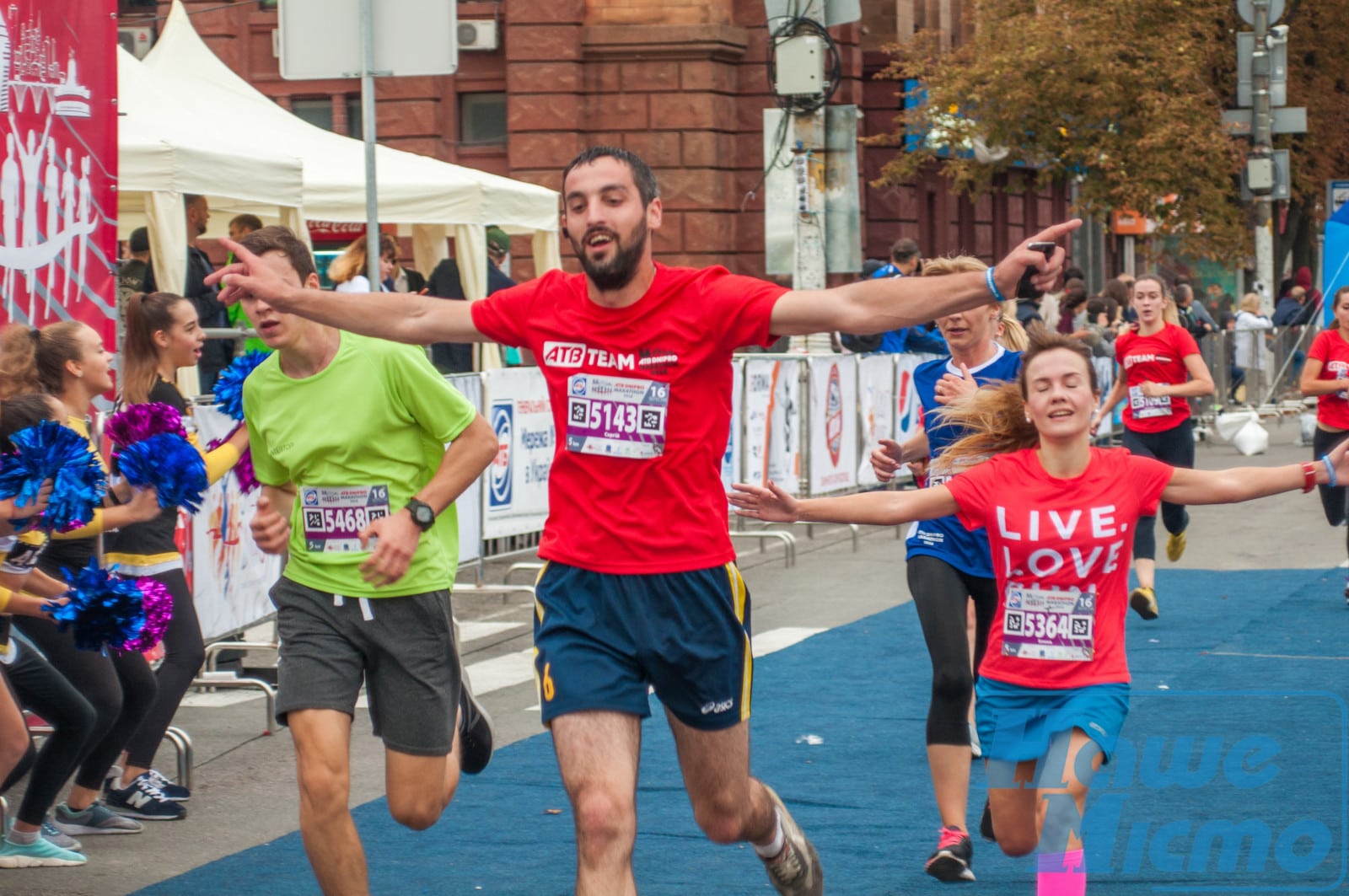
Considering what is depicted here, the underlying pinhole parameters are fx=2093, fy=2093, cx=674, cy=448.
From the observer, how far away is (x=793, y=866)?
5746mm

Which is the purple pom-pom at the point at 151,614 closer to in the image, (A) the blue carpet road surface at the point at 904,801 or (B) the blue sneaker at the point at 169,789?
(A) the blue carpet road surface at the point at 904,801

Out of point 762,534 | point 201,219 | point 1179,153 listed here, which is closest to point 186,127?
point 201,219

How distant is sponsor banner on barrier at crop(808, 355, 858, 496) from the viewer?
54.1 feet

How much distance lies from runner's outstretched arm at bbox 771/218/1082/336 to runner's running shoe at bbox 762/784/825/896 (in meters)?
1.44

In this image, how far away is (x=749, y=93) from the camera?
93.1 feet

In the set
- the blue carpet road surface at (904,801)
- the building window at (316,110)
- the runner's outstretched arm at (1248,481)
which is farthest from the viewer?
the building window at (316,110)

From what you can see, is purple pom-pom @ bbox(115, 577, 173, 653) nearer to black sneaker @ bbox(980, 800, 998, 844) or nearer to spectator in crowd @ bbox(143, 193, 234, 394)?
black sneaker @ bbox(980, 800, 998, 844)

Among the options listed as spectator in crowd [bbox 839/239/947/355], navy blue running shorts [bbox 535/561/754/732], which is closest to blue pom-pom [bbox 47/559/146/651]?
navy blue running shorts [bbox 535/561/754/732]

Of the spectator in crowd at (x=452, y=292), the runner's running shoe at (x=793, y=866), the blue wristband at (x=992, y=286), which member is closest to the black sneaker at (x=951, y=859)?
the runner's running shoe at (x=793, y=866)

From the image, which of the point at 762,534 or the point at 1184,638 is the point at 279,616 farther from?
the point at 762,534

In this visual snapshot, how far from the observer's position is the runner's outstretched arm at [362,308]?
5023mm

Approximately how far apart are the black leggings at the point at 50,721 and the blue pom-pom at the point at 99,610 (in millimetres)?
412

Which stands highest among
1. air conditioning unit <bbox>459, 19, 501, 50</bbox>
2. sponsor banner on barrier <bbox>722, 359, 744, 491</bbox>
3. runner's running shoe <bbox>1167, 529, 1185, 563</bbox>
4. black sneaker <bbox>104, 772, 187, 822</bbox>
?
air conditioning unit <bbox>459, 19, 501, 50</bbox>

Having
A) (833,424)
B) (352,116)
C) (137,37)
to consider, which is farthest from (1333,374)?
(352,116)
